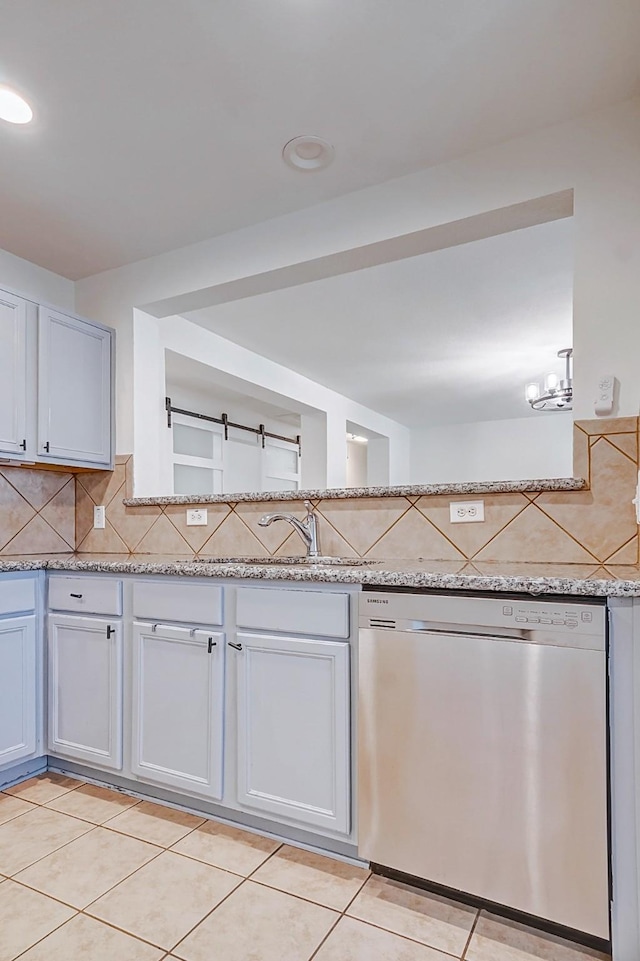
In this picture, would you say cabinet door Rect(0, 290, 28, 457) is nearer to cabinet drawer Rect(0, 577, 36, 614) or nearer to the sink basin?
cabinet drawer Rect(0, 577, 36, 614)

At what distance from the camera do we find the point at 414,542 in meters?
2.25

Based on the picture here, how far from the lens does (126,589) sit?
2.24 meters

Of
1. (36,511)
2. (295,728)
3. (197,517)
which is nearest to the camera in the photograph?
(295,728)

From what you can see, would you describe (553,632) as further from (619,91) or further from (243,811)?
(619,91)

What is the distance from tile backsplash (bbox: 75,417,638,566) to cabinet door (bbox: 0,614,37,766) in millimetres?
692

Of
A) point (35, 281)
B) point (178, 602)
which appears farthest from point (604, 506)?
point (35, 281)

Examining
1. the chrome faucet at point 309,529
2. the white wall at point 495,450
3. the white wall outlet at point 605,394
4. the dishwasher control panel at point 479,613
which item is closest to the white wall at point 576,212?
the white wall outlet at point 605,394

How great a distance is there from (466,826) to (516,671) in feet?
1.42

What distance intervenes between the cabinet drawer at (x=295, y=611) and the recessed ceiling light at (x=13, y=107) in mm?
1726

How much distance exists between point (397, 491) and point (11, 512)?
1.92 m

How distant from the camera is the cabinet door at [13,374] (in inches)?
100

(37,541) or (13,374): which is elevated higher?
(13,374)

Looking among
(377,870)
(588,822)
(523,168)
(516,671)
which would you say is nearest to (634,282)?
(523,168)

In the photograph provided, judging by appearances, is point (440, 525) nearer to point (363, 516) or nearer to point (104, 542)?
point (363, 516)
